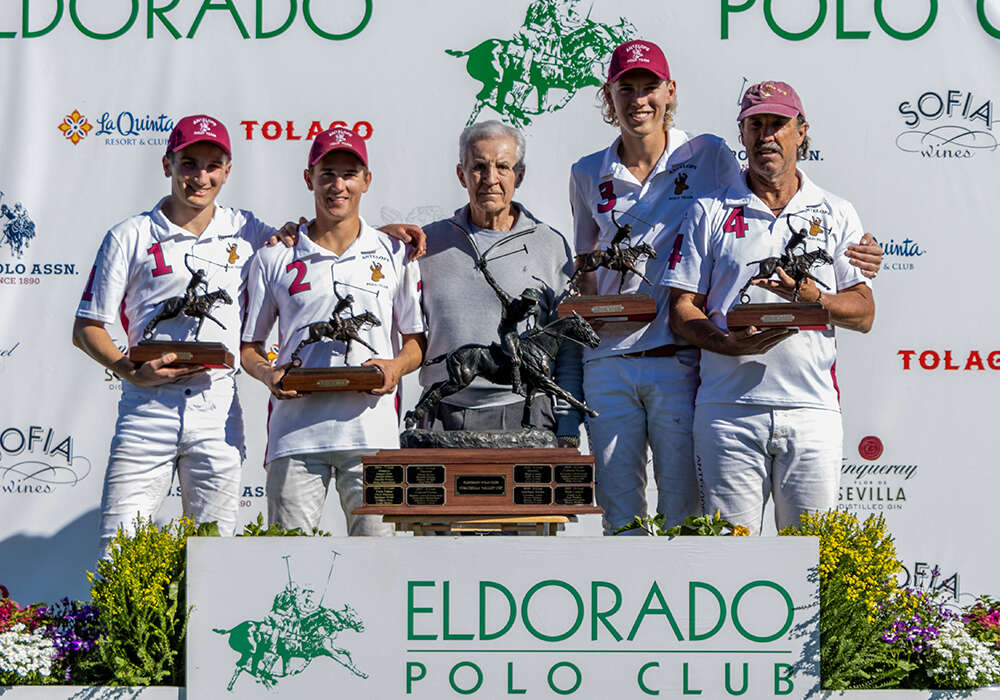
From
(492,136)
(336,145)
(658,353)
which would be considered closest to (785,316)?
(658,353)

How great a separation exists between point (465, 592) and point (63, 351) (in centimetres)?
322

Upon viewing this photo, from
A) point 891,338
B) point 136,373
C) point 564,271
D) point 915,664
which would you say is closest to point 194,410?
point 136,373

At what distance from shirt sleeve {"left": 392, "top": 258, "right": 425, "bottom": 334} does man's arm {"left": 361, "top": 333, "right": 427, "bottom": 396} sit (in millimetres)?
36

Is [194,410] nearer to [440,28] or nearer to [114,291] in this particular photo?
[114,291]

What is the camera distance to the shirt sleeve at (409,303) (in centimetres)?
487

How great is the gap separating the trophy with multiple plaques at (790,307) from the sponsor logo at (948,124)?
1761 mm

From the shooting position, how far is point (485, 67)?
607 centimetres

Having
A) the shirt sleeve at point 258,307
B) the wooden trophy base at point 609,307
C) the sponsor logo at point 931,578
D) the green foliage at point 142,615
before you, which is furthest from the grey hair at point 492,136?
the sponsor logo at point 931,578

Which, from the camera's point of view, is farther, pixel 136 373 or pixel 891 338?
pixel 891 338

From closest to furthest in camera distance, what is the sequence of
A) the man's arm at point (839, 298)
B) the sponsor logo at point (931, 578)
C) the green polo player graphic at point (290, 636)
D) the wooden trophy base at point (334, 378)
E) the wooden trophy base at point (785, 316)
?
the green polo player graphic at point (290, 636), the wooden trophy base at point (785, 316), the man's arm at point (839, 298), the wooden trophy base at point (334, 378), the sponsor logo at point (931, 578)

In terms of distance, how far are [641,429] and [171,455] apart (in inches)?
67.6

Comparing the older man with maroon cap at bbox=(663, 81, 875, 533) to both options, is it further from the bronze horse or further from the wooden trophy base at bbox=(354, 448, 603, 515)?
the wooden trophy base at bbox=(354, 448, 603, 515)

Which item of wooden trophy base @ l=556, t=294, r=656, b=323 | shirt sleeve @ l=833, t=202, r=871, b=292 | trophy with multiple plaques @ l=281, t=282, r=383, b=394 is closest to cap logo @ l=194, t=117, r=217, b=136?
trophy with multiple plaques @ l=281, t=282, r=383, b=394

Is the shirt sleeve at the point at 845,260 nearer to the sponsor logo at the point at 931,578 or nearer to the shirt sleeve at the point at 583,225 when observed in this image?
the shirt sleeve at the point at 583,225
